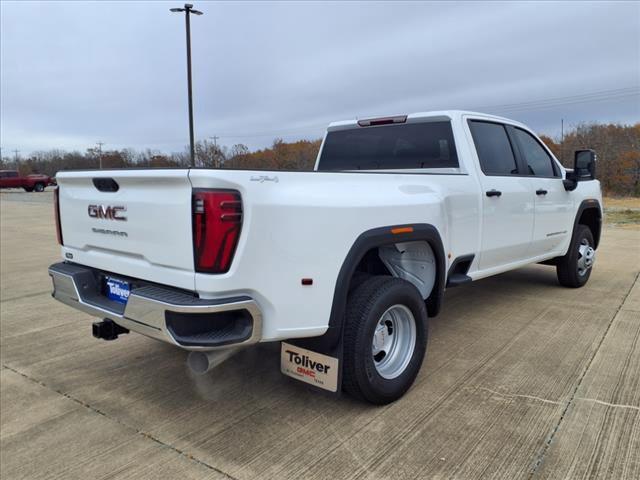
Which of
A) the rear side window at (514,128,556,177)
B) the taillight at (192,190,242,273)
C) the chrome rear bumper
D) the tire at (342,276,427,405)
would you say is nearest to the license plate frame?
the chrome rear bumper

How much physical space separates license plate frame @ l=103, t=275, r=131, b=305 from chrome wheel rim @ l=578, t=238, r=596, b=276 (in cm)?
536

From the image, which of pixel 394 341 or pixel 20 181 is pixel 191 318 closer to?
pixel 394 341

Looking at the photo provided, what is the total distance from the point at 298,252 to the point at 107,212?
1.24 meters

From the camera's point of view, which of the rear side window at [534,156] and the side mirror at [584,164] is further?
the side mirror at [584,164]

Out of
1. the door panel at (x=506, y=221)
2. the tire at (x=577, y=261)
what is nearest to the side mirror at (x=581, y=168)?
the tire at (x=577, y=261)

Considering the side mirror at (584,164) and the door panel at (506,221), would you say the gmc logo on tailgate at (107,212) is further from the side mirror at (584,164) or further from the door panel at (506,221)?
the side mirror at (584,164)

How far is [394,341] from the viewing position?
342 centimetres

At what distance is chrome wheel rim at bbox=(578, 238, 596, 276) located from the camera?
6.23 m

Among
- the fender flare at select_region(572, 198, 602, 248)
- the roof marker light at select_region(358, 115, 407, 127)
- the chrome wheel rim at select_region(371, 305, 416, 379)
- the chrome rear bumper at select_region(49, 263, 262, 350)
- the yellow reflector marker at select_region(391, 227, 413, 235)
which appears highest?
the roof marker light at select_region(358, 115, 407, 127)

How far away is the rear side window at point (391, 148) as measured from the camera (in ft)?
14.3

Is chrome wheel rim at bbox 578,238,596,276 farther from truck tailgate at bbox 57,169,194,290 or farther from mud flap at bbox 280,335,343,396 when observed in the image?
truck tailgate at bbox 57,169,194,290

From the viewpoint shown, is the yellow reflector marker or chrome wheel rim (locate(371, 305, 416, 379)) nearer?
the yellow reflector marker

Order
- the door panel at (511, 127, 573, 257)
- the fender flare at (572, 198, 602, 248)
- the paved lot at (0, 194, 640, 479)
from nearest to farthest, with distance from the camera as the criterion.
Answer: the paved lot at (0, 194, 640, 479), the door panel at (511, 127, 573, 257), the fender flare at (572, 198, 602, 248)

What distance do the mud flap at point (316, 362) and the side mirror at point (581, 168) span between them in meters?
3.93
